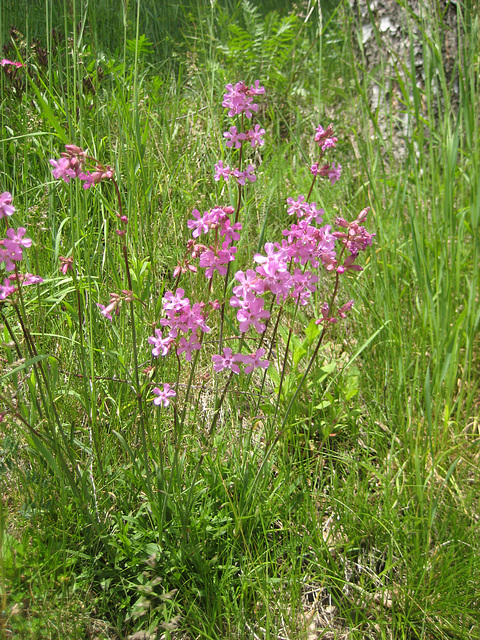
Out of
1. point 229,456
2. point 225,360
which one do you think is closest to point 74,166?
point 225,360

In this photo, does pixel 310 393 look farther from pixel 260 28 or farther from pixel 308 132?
pixel 260 28

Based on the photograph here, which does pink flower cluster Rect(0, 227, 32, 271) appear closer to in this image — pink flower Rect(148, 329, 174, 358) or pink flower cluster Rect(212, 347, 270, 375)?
pink flower Rect(148, 329, 174, 358)

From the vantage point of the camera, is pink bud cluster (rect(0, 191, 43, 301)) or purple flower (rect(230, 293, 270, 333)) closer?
pink bud cluster (rect(0, 191, 43, 301))

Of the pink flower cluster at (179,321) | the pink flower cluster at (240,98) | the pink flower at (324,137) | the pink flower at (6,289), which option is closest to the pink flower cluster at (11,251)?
the pink flower at (6,289)

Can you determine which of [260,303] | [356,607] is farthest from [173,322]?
[356,607]

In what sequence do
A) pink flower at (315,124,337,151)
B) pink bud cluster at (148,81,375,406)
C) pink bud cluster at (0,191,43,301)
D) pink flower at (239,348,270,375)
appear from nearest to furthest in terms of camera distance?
pink bud cluster at (0,191,43,301)
pink bud cluster at (148,81,375,406)
pink flower at (239,348,270,375)
pink flower at (315,124,337,151)

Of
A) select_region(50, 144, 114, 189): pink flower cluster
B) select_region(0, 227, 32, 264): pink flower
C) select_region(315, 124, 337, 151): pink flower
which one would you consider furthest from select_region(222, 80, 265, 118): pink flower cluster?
select_region(0, 227, 32, 264): pink flower

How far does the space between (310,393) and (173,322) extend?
3.22 feet

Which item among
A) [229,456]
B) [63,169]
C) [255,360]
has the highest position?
[63,169]

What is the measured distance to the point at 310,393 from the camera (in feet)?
6.75

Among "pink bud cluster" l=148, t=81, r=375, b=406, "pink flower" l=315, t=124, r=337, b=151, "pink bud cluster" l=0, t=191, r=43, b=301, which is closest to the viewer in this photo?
"pink bud cluster" l=0, t=191, r=43, b=301

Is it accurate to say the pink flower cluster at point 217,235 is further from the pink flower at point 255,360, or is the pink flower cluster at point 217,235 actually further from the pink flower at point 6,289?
the pink flower at point 6,289

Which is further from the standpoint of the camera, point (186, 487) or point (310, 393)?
point (310, 393)

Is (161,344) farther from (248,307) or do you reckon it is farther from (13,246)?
(13,246)
